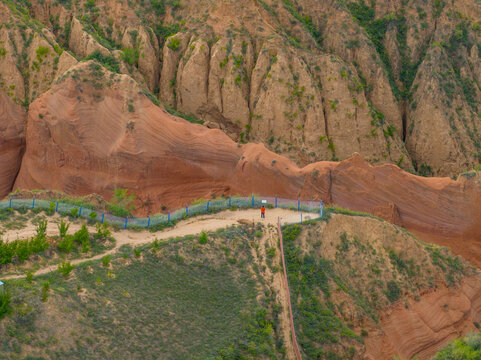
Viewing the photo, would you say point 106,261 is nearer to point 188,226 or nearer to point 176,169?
point 188,226

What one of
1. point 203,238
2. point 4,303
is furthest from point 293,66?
point 4,303

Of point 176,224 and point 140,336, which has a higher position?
point 176,224

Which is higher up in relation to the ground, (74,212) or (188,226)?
(74,212)

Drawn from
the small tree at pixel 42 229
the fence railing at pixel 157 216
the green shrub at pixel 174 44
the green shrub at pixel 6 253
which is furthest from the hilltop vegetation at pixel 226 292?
the green shrub at pixel 174 44

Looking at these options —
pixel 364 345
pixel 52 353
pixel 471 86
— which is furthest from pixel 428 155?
pixel 52 353

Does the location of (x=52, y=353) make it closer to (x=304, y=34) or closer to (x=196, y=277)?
(x=196, y=277)

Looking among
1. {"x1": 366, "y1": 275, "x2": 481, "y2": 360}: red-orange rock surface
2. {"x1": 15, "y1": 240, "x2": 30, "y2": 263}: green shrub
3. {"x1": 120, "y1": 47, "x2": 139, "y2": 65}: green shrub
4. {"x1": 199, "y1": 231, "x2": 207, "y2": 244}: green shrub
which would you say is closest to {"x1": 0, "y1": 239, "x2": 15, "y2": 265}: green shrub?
{"x1": 15, "y1": 240, "x2": 30, "y2": 263}: green shrub

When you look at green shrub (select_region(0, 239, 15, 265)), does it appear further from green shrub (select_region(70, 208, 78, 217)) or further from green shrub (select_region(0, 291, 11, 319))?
green shrub (select_region(70, 208, 78, 217))
